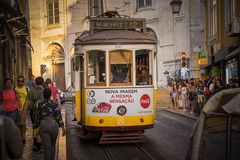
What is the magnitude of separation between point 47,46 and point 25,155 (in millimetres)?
44139

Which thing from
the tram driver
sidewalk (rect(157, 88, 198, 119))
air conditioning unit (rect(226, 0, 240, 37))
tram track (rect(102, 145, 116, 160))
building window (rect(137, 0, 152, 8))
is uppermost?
building window (rect(137, 0, 152, 8))

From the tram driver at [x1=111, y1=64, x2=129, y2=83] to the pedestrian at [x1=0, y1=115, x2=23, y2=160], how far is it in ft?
28.4

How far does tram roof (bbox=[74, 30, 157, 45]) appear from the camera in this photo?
12.7 metres

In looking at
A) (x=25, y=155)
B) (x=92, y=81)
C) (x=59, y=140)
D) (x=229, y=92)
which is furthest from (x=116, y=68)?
(x=229, y=92)

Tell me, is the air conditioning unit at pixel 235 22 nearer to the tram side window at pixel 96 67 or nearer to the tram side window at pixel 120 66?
the tram side window at pixel 120 66

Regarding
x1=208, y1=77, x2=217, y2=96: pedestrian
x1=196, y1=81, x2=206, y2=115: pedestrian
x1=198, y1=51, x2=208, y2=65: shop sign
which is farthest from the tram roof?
x1=198, y1=51, x2=208, y2=65: shop sign

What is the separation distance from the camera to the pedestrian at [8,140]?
3.40 m

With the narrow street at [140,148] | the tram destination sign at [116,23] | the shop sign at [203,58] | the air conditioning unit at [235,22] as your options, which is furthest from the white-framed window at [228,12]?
the tram destination sign at [116,23]

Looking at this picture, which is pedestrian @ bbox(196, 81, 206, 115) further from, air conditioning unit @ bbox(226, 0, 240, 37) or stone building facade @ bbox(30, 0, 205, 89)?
stone building facade @ bbox(30, 0, 205, 89)

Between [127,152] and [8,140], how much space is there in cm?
794

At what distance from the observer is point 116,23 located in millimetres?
13227

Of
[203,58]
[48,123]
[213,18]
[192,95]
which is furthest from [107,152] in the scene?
[213,18]

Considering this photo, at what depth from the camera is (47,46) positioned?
176 ft

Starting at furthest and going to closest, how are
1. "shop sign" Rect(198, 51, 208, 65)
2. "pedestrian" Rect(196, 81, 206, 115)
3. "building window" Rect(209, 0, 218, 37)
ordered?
"building window" Rect(209, 0, 218, 37), "shop sign" Rect(198, 51, 208, 65), "pedestrian" Rect(196, 81, 206, 115)
